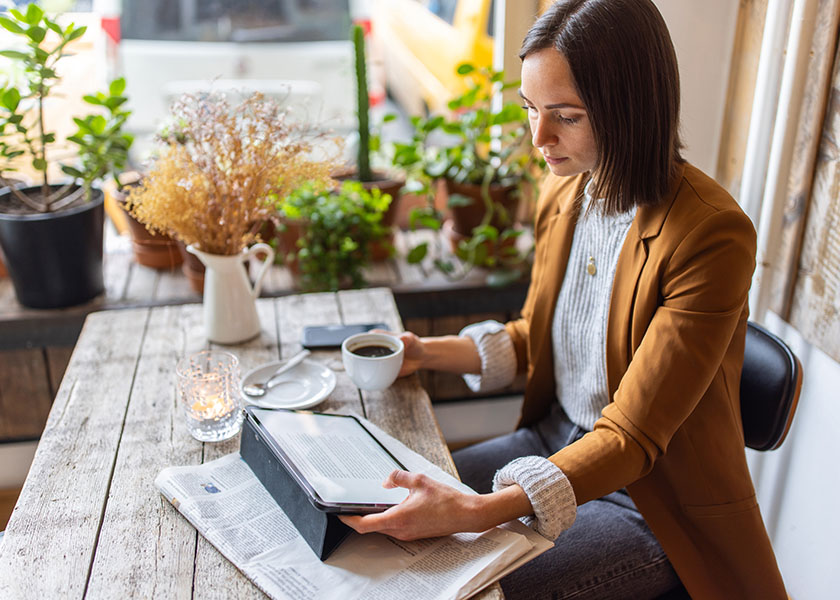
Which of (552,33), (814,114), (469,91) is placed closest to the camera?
(552,33)

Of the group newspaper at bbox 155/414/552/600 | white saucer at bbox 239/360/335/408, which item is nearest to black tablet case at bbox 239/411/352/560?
newspaper at bbox 155/414/552/600

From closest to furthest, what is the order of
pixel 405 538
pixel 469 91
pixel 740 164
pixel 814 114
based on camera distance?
pixel 405 538
pixel 814 114
pixel 740 164
pixel 469 91

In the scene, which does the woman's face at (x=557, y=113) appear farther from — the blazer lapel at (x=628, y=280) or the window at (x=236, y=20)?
the window at (x=236, y=20)

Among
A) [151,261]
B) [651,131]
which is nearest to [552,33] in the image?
[651,131]

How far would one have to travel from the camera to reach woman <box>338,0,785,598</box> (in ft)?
3.45

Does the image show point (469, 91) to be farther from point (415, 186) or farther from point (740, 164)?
point (740, 164)

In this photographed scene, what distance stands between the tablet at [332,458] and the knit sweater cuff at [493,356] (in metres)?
0.37

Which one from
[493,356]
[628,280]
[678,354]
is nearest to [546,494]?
[678,354]

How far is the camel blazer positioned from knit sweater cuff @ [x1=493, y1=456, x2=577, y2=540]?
3 centimetres

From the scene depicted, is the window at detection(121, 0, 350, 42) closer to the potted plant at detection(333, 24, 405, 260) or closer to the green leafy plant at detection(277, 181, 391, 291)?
the potted plant at detection(333, 24, 405, 260)

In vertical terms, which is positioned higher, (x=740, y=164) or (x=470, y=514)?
(x=740, y=164)

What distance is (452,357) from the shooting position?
145 cm

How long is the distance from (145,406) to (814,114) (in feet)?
4.30

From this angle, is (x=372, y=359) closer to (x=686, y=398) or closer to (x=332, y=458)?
(x=332, y=458)
